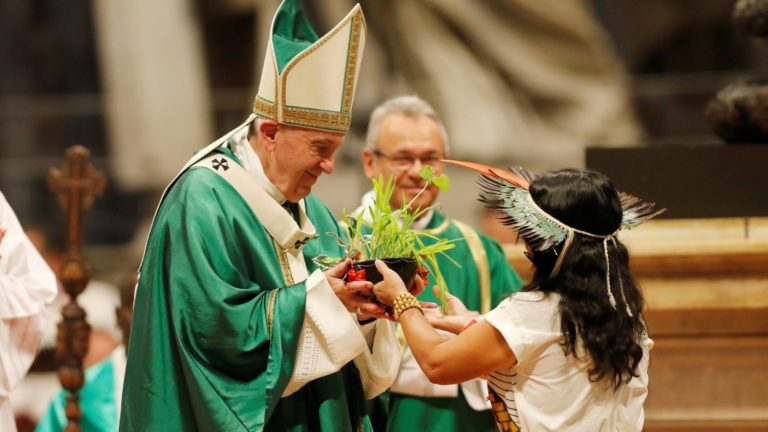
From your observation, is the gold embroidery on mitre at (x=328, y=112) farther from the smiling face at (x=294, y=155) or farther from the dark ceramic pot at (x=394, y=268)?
the dark ceramic pot at (x=394, y=268)

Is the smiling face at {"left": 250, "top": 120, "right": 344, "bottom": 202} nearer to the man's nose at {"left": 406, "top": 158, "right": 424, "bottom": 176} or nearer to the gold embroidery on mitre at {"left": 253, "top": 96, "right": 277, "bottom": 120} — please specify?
the gold embroidery on mitre at {"left": 253, "top": 96, "right": 277, "bottom": 120}

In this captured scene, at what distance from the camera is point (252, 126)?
12.4 feet

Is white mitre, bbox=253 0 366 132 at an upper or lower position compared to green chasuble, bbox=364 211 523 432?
upper

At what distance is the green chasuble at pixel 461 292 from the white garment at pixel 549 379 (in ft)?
3.36

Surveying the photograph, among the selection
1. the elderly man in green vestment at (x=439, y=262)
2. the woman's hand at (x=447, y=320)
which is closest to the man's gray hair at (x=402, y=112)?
the elderly man in green vestment at (x=439, y=262)

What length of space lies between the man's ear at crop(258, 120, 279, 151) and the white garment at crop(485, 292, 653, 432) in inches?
31.0

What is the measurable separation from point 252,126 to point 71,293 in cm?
186

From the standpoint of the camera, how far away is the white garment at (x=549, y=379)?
11.2ft

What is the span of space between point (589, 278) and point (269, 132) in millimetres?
978

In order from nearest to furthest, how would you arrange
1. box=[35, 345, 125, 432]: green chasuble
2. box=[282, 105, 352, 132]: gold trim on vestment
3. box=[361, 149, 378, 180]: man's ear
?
box=[282, 105, 352, 132]: gold trim on vestment < box=[361, 149, 378, 180]: man's ear < box=[35, 345, 125, 432]: green chasuble

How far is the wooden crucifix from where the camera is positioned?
5246 mm

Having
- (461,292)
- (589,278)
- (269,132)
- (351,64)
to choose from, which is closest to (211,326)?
(269,132)

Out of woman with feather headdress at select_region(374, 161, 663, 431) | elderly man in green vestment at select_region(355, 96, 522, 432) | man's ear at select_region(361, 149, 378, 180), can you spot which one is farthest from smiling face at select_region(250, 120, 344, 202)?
man's ear at select_region(361, 149, 378, 180)

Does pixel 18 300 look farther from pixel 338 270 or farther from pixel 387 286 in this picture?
pixel 387 286
